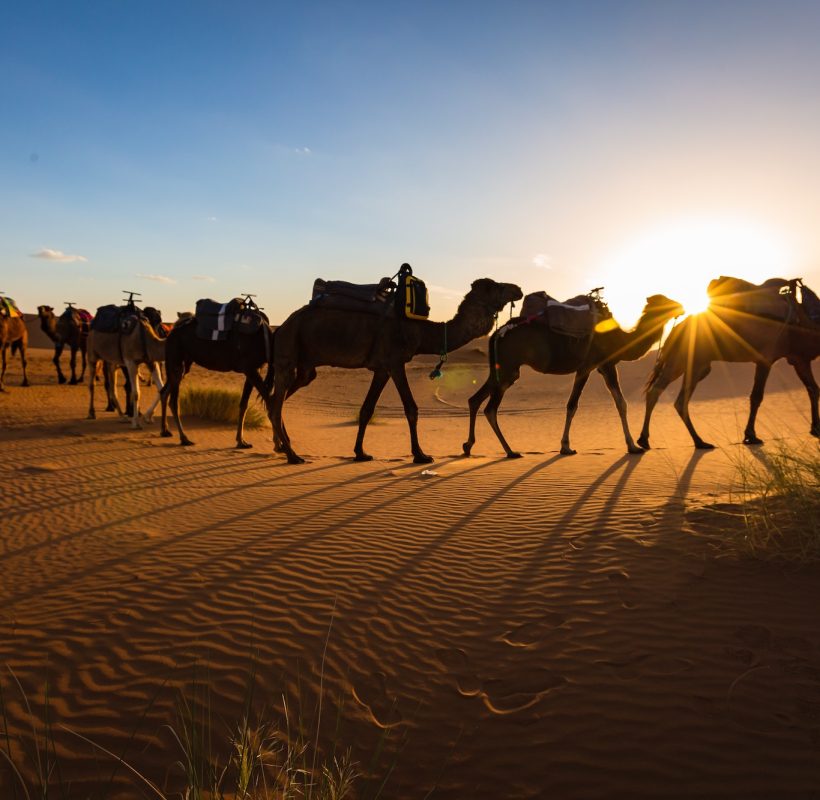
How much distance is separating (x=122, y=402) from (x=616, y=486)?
16401 mm

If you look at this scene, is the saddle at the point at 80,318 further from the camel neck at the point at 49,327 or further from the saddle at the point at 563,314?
the saddle at the point at 563,314

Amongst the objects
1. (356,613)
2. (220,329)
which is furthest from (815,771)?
(220,329)

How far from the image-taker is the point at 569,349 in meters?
10.0

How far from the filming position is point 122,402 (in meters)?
18.7

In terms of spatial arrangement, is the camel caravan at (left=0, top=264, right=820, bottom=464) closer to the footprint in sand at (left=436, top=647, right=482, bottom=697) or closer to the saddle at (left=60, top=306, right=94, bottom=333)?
the footprint in sand at (left=436, top=647, right=482, bottom=697)

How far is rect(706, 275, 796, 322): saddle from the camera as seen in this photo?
10055 millimetres

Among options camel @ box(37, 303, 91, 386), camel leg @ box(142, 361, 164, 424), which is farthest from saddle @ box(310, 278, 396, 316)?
camel @ box(37, 303, 91, 386)

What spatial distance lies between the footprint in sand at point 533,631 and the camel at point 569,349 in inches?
251

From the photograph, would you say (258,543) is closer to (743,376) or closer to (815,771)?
(815,771)

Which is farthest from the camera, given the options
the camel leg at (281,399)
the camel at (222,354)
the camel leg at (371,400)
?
the camel at (222,354)

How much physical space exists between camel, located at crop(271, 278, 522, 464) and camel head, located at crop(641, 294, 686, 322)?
2525 mm

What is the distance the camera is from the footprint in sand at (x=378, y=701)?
9.43 feet

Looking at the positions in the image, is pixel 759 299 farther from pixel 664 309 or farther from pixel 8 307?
pixel 8 307

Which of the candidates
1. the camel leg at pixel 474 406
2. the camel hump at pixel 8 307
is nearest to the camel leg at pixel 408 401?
the camel leg at pixel 474 406
